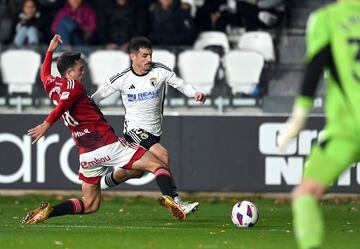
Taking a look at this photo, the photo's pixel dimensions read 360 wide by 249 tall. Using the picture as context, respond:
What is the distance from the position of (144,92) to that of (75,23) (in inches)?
261

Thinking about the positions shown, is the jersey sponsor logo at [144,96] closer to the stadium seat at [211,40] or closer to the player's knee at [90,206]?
the player's knee at [90,206]

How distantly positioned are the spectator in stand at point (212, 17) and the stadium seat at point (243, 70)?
62.4 inches

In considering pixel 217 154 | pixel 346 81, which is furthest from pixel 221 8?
pixel 346 81

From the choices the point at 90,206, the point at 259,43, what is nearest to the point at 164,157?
the point at 90,206

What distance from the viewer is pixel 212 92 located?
66.2 ft

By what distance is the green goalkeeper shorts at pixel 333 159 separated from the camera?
8664 millimetres

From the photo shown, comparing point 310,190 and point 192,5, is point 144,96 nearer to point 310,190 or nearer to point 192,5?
point 310,190

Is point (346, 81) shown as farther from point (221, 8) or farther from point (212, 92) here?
point (221, 8)

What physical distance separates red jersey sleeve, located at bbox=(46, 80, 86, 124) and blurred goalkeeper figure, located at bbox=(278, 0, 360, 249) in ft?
17.3

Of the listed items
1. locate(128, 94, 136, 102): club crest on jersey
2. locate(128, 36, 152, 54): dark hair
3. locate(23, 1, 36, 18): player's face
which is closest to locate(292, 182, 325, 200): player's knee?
locate(128, 36, 152, 54): dark hair

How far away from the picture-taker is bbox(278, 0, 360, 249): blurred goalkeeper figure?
28.5 feet

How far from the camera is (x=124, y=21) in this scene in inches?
855

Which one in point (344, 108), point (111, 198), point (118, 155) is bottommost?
point (111, 198)

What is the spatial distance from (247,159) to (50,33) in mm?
4753
